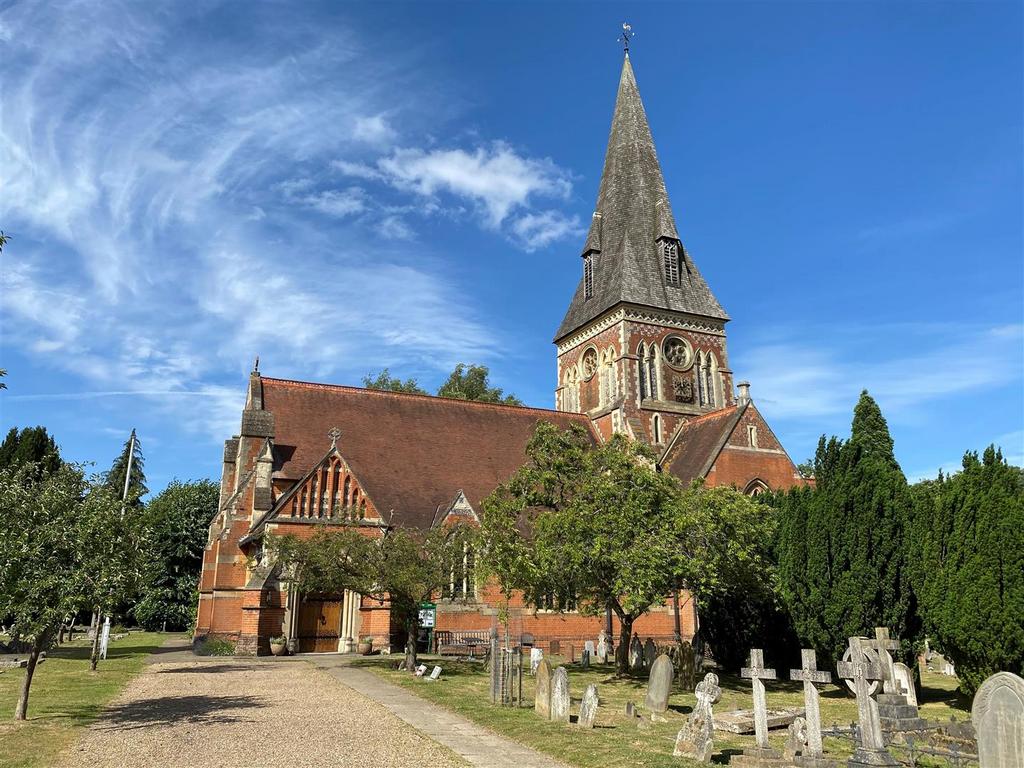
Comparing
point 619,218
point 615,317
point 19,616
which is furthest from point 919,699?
point 619,218

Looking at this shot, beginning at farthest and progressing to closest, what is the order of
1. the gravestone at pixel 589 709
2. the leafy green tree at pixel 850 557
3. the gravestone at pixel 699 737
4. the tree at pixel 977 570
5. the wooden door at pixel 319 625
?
the wooden door at pixel 319 625 → the leafy green tree at pixel 850 557 → the tree at pixel 977 570 → the gravestone at pixel 589 709 → the gravestone at pixel 699 737

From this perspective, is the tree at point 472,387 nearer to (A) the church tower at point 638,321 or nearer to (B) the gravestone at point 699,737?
(A) the church tower at point 638,321

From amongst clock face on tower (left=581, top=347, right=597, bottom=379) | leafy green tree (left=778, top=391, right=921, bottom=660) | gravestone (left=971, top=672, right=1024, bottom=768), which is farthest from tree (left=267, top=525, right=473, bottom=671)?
clock face on tower (left=581, top=347, right=597, bottom=379)

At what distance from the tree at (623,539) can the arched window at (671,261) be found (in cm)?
2171

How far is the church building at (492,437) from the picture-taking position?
2895cm

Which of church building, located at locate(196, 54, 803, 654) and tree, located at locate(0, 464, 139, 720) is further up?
church building, located at locate(196, 54, 803, 654)

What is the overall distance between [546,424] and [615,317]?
17.8 metres

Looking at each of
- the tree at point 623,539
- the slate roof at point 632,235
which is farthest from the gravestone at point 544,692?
the slate roof at point 632,235

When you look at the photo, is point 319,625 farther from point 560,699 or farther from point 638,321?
point 638,321

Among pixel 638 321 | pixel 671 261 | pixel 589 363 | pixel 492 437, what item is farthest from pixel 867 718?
pixel 671 261

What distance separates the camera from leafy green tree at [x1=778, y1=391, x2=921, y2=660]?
62.0ft

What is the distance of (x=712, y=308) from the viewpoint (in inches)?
1654

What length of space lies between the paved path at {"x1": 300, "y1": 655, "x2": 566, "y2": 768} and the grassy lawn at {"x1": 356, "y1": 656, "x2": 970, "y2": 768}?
310 mm

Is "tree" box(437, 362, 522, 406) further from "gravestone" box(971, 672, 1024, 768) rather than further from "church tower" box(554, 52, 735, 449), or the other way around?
"gravestone" box(971, 672, 1024, 768)
